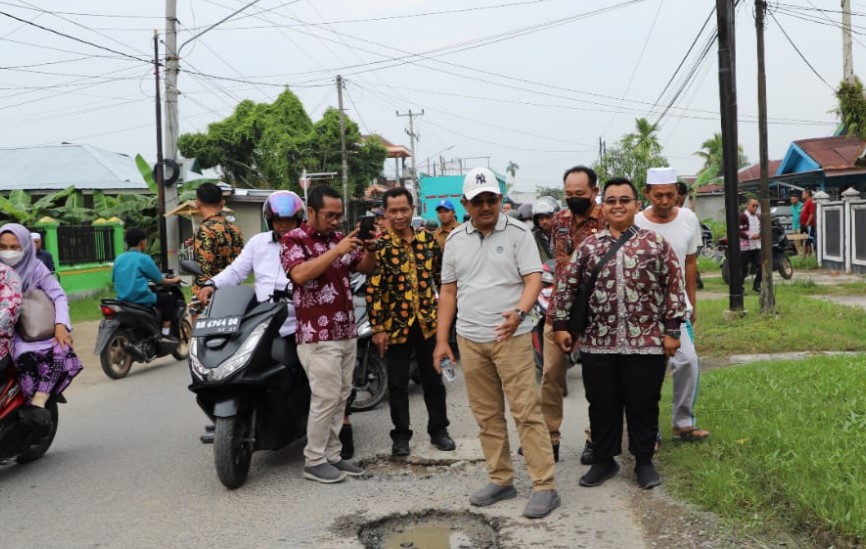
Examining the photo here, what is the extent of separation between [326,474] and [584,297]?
1.89 metres

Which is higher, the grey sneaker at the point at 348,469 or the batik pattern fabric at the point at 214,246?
the batik pattern fabric at the point at 214,246

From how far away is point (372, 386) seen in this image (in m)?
7.02

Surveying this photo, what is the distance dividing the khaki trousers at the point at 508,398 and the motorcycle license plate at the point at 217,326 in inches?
55.4

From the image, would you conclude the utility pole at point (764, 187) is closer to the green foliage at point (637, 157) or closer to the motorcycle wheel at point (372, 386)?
the motorcycle wheel at point (372, 386)

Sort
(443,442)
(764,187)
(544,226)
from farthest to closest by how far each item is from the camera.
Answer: (764,187), (544,226), (443,442)

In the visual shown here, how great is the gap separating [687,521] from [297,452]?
2776mm

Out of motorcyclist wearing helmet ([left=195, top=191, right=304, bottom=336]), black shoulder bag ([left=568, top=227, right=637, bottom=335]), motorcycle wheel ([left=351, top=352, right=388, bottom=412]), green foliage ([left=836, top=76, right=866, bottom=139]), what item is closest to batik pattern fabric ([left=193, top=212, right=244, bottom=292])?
motorcyclist wearing helmet ([left=195, top=191, right=304, bottom=336])

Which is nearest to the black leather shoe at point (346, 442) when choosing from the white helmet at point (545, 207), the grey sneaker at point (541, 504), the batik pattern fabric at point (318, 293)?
the batik pattern fabric at point (318, 293)

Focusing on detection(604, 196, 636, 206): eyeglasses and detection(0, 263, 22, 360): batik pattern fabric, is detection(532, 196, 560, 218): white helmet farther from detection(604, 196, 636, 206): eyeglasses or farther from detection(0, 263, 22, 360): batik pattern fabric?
detection(0, 263, 22, 360): batik pattern fabric

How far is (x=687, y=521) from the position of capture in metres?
4.01

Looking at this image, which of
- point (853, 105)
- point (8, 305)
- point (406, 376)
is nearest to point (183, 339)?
point (8, 305)

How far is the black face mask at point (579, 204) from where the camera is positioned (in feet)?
16.6

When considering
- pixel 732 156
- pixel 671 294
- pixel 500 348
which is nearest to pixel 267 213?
pixel 500 348

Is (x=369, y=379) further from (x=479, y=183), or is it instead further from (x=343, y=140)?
(x=343, y=140)
